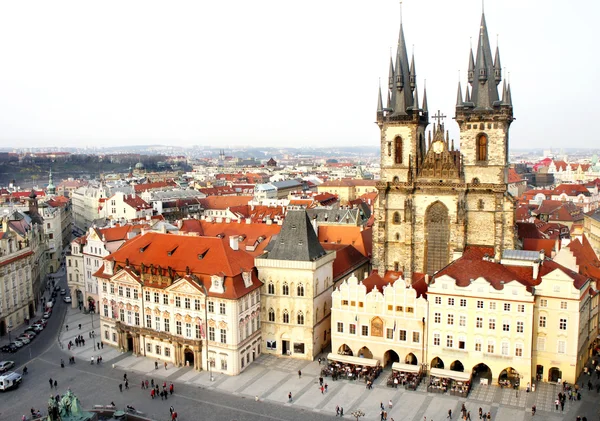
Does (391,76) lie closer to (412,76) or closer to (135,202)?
(412,76)

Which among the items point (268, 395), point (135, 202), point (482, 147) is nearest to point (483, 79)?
point (482, 147)

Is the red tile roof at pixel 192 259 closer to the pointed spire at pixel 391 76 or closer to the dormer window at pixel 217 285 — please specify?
the dormer window at pixel 217 285

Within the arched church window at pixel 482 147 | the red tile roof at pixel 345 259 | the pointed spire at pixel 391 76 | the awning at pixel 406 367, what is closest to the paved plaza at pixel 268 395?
the awning at pixel 406 367

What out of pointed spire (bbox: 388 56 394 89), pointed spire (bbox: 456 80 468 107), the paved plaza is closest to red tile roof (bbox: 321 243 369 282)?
the paved plaza

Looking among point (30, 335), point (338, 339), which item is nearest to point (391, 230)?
point (338, 339)

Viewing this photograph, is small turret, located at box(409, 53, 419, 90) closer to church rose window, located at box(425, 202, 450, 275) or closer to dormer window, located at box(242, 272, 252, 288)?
church rose window, located at box(425, 202, 450, 275)

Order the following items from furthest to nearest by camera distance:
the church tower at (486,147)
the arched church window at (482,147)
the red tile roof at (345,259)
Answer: the red tile roof at (345,259) < the arched church window at (482,147) < the church tower at (486,147)
